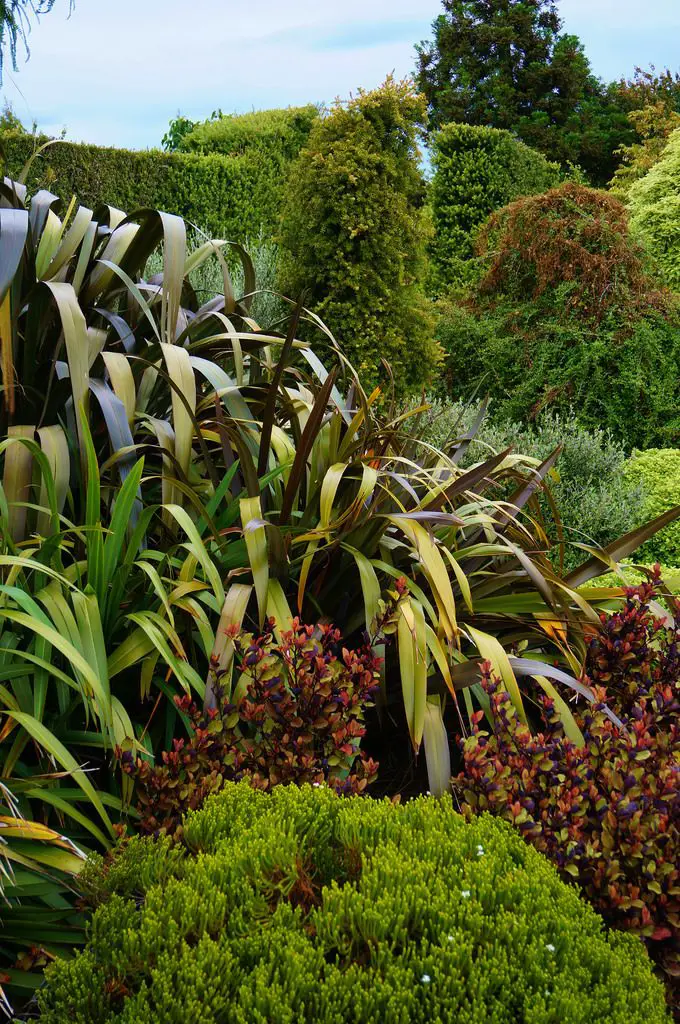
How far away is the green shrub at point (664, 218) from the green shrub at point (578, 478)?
5.28 m

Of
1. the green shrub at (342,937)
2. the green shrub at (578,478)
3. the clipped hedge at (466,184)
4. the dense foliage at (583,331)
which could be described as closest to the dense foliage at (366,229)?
the green shrub at (578,478)

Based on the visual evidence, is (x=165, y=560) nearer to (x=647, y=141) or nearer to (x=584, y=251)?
(x=584, y=251)

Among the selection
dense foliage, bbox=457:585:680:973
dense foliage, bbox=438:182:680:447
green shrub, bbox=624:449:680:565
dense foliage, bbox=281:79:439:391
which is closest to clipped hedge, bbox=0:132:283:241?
dense foliage, bbox=281:79:439:391

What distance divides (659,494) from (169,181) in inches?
279

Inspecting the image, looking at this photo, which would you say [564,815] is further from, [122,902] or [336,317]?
[336,317]

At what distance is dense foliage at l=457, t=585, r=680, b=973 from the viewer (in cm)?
161

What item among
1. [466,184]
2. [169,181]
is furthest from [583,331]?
[466,184]

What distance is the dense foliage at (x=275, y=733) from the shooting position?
5.82 feet

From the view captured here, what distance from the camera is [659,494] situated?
6.31m

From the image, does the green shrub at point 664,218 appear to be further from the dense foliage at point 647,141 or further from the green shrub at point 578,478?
the dense foliage at point 647,141

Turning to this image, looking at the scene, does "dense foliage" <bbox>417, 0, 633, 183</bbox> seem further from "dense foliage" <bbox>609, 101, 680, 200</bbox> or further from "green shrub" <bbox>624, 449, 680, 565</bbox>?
"green shrub" <bbox>624, 449, 680, 565</bbox>

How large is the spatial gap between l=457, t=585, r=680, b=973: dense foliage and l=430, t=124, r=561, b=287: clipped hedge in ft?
38.9

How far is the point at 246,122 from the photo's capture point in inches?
519

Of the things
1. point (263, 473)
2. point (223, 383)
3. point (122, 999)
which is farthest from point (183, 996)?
point (223, 383)
